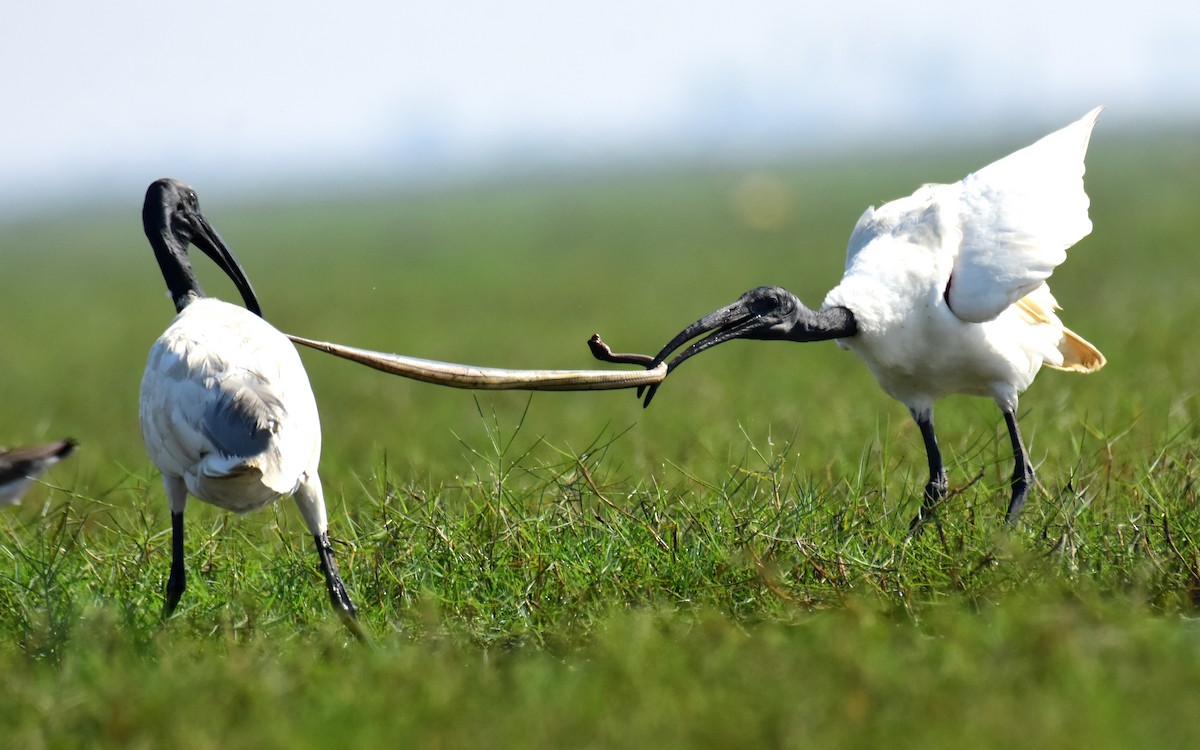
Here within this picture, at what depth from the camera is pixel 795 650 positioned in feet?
11.6

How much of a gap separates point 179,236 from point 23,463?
154 cm

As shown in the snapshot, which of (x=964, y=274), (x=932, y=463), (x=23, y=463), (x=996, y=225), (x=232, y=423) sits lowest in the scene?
(x=932, y=463)

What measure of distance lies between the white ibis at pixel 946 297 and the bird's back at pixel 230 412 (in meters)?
1.04

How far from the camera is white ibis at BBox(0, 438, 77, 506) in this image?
15.0 ft

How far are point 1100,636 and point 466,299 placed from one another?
25.2 meters

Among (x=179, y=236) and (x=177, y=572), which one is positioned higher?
(x=179, y=236)

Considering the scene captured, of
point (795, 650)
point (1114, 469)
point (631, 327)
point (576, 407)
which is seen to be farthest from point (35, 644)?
point (631, 327)

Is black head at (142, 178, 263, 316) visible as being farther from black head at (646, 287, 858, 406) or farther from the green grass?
black head at (646, 287, 858, 406)

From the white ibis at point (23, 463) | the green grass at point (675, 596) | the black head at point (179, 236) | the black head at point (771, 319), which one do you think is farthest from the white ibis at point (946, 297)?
the black head at point (179, 236)

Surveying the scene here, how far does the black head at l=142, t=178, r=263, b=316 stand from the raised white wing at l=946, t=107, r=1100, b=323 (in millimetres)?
2698

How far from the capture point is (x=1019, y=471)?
5348 mm

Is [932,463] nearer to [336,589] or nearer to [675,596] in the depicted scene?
[675,596]

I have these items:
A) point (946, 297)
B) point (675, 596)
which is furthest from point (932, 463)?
point (675, 596)

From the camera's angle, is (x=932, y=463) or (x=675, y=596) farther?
(x=932, y=463)
